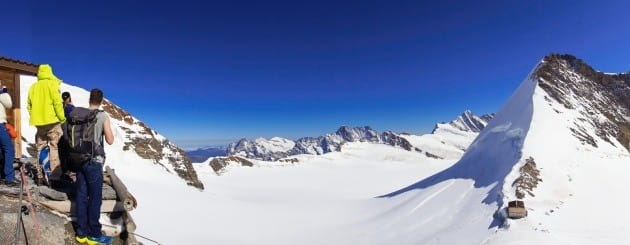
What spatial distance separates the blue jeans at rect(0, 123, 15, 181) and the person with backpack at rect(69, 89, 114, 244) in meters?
2.71

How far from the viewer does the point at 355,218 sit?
101 ft

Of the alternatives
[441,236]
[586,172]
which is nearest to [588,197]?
[586,172]

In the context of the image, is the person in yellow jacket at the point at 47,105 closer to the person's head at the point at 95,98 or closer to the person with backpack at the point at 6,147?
the person with backpack at the point at 6,147

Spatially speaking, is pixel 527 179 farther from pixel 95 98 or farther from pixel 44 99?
pixel 44 99

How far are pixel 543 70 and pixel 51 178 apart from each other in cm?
Answer: 3738

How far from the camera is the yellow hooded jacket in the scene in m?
A: 8.29

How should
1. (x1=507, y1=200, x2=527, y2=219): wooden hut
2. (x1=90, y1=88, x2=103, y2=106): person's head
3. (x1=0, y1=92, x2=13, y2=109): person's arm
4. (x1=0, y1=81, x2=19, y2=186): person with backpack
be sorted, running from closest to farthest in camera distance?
(x1=90, y1=88, x2=103, y2=106): person's head < (x1=0, y1=81, x2=19, y2=186): person with backpack < (x1=0, y1=92, x2=13, y2=109): person's arm < (x1=507, y1=200, x2=527, y2=219): wooden hut

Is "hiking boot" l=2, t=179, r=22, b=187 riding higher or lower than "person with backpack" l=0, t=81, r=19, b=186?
lower

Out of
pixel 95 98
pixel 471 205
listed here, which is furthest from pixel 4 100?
pixel 471 205

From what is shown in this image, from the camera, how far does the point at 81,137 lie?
6.73m

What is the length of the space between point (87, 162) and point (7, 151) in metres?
3.41

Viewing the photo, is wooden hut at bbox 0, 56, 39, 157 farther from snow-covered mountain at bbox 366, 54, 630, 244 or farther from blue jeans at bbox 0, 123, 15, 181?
snow-covered mountain at bbox 366, 54, 630, 244

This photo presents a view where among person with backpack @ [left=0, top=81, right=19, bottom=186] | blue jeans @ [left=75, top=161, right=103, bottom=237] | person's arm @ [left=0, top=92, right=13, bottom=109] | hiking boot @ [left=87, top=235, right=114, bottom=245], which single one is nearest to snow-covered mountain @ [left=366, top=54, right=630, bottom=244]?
hiking boot @ [left=87, top=235, right=114, bottom=245]

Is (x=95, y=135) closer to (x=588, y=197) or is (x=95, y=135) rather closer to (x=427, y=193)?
(x=588, y=197)
